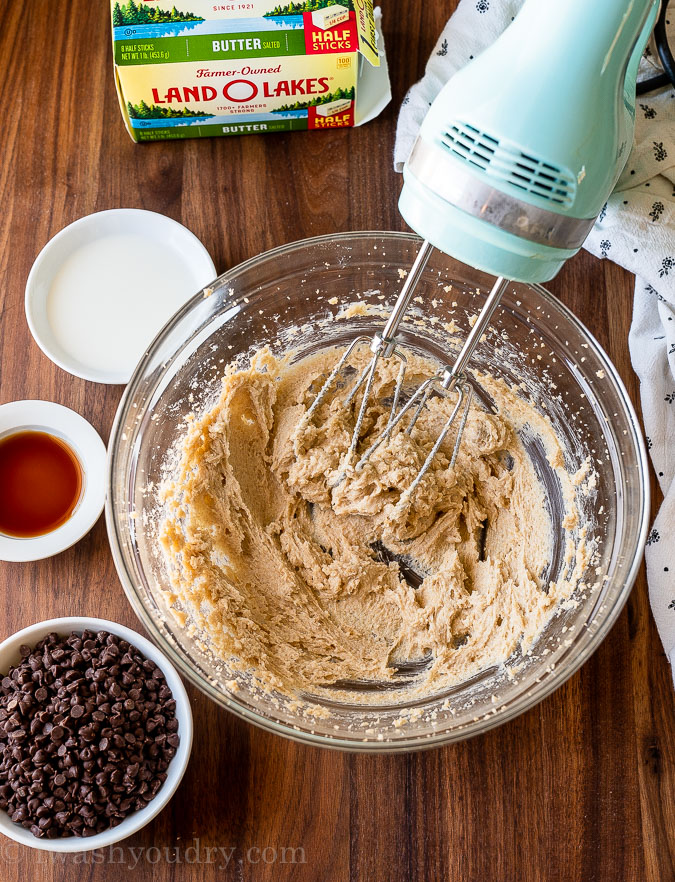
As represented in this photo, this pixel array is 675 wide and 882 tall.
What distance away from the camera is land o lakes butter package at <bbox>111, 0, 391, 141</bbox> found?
4.79 feet

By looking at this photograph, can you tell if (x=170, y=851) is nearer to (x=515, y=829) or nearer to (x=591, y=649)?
(x=515, y=829)

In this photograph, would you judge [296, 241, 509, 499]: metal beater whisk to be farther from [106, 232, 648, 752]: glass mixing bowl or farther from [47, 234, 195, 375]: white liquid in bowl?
[47, 234, 195, 375]: white liquid in bowl

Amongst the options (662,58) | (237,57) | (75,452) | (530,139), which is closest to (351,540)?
(75,452)

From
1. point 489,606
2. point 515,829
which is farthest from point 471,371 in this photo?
point 515,829

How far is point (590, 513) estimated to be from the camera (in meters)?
1.46

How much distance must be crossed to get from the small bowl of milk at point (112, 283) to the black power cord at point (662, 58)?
1.01m

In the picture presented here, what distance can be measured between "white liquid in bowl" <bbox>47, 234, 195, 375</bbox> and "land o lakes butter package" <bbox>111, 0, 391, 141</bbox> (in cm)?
29

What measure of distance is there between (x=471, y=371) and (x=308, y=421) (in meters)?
0.36

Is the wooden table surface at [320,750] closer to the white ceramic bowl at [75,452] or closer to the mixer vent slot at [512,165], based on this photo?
the white ceramic bowl at [75,452]

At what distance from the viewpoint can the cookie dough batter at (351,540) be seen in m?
1.42

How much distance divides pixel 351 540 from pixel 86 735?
62 cm

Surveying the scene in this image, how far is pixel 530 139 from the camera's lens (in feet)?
2.83

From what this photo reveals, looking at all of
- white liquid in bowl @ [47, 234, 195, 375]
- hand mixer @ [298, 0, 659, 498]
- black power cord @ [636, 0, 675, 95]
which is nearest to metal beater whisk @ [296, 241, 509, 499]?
hand mixer @ [298, 0, 659, 498]

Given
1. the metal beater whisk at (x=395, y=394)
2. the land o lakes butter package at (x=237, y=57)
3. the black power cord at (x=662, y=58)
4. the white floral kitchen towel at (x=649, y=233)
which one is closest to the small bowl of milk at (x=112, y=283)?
the land o lakes butter package at (x=237, y=57)
